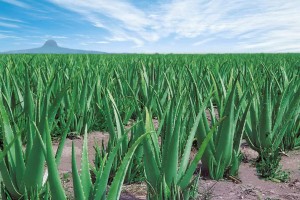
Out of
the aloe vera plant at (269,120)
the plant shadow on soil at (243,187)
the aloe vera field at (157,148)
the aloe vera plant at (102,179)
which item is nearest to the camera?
the aloe vera plant at (102,179)

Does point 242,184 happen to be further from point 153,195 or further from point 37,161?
point 37,161

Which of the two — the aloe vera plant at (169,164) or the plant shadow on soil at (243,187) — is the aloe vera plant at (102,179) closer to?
the aloe vera plant at (169,164)

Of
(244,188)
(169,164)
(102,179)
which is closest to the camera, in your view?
(102,179)

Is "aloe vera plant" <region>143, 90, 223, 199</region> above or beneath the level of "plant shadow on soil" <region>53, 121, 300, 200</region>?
above

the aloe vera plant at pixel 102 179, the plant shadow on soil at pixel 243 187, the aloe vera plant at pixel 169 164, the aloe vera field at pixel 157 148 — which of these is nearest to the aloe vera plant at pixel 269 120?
the aloe vera field at pixel 157 148

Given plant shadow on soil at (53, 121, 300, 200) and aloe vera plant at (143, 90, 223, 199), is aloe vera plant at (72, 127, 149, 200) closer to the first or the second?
aloe vera plant at (143, 90, 223, 199)

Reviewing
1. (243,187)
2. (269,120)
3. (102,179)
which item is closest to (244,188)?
(243,187)

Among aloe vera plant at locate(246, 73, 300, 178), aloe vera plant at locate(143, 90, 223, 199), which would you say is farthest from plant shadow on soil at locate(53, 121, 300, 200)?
aloe vera plant at locate(143, 90, 223, 199)

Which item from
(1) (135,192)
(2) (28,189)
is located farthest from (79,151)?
(2) (28,189)

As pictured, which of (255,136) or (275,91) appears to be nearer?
(255,136)

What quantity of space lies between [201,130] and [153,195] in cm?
57

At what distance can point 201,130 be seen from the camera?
175cm

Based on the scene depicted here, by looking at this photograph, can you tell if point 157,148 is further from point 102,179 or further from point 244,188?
point 244,188

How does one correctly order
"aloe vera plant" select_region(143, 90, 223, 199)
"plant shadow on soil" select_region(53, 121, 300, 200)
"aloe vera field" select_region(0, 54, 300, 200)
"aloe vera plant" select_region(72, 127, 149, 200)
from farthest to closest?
"plant shadow on soil" select_region(53, 121, 300, 200), "aloe vera plant" select_region(143, 90, 223, 199), "aloe vera field" select_region(0, 54, 300, 200), "aloe vera plant" select_region(72, 127, 149, 200)
